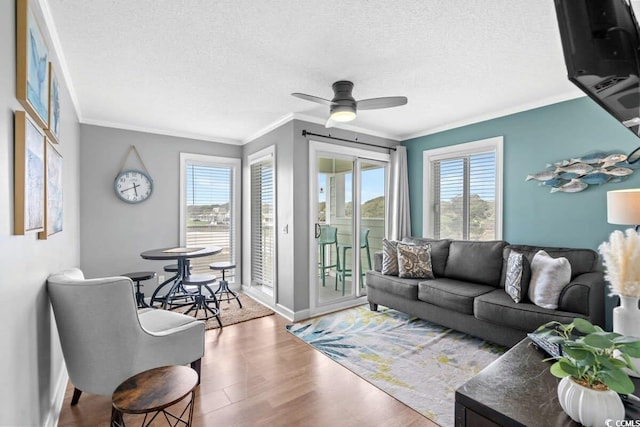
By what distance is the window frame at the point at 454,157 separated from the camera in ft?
12.2

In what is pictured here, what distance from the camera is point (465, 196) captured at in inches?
163

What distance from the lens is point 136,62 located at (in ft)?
8.11

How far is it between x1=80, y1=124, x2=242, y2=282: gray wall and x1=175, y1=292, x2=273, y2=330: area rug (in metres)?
1.08

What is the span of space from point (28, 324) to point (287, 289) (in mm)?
2624

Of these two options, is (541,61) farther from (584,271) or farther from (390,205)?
(390,205)

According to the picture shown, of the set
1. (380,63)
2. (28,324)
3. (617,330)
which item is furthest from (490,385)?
(380,63)

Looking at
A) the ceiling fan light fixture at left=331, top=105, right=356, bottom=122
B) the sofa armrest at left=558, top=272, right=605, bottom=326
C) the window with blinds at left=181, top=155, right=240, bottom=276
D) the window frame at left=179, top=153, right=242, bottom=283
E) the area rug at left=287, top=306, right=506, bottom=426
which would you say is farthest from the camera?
the window frame at left=179, top=153, right=242, bottom=283

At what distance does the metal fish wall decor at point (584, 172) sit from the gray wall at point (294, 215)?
2532 millimetres

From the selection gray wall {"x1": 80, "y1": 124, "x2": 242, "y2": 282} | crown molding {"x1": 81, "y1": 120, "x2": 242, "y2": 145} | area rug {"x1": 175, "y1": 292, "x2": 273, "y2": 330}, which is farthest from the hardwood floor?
crown molding {"x1": 81, "y1": 120, "x2": 242, "y2": 145}

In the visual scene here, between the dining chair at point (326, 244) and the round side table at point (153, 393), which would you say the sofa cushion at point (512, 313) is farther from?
the round side table at point (153, 393)

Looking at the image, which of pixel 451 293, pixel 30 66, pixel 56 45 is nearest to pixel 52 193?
pixel 30 66

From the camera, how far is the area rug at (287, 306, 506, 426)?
88.0 inches

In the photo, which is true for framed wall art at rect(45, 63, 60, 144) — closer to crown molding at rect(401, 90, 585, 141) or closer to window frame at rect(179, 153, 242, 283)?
window frame at rect(179, 153, 242, 283)

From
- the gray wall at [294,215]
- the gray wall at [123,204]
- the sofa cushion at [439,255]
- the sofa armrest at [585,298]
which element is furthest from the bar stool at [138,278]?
the sofa armrest at [585,298]
